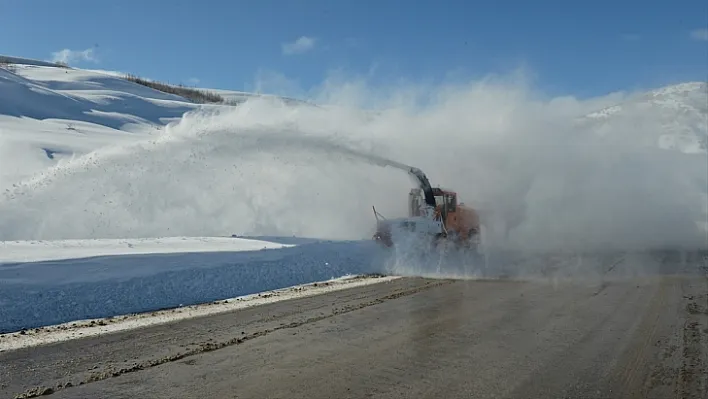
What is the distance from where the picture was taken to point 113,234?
586 inches

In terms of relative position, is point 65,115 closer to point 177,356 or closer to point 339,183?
point 339,183

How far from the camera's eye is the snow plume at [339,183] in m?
15.6

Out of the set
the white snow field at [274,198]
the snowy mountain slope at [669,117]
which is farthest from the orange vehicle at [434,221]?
the snowy mountain slope at [669,117]

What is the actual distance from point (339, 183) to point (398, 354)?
1420 centimetres

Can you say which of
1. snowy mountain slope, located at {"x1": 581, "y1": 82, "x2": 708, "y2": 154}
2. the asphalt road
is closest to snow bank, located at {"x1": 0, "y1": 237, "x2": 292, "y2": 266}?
the asphalt road

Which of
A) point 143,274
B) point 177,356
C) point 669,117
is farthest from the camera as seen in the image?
point 669,117

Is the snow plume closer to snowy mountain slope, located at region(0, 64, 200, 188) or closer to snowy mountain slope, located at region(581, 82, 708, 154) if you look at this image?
snowy mountain slope, located at region(0, 64, 200, 188)

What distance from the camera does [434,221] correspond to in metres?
15.3

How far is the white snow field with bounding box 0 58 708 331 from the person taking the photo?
9.80m

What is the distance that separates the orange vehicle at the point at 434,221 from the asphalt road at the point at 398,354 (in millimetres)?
5015

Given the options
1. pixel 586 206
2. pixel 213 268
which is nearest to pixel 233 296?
pixel 213 268

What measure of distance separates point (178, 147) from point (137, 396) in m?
13.5

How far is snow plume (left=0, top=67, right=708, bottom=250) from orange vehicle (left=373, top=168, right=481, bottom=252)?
1.96 meters

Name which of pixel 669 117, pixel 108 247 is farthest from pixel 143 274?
pixel 669 117
